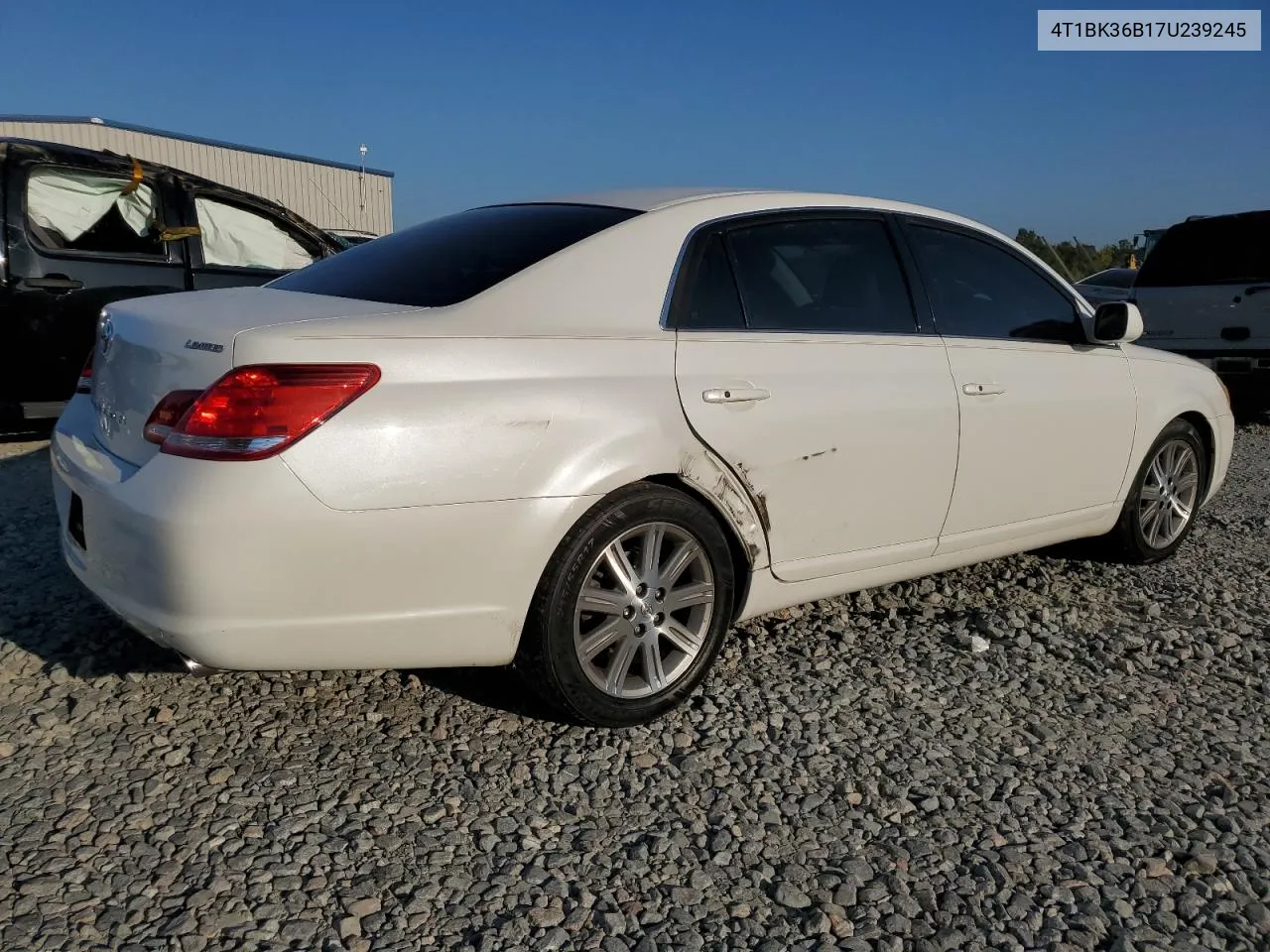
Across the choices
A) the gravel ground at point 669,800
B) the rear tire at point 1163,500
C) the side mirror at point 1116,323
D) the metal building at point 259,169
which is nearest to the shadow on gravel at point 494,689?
the gravel ground at point 669,800

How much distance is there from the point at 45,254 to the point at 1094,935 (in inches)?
247

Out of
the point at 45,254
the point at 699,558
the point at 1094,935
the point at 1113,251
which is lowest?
the point at 1094,935

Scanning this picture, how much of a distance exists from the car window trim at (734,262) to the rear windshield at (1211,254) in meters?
6.65

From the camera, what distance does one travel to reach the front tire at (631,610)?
2.96m

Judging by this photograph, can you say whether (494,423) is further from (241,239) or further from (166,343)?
(241,239)

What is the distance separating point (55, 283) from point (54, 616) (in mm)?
3168

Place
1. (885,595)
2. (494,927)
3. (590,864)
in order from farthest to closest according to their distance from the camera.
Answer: (885,595)
(590,864)
(494,927)

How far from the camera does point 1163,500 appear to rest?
16.4ft

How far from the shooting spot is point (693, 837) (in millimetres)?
2627

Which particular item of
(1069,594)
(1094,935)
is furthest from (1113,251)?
(1094,935)

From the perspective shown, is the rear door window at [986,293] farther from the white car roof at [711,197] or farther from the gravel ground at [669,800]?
the gravel ground at [669,800]

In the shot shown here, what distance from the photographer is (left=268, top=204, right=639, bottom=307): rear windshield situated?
10.2 ft

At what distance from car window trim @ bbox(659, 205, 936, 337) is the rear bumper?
713mm

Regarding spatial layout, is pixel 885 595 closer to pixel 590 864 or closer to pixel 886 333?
pixel 886 333
